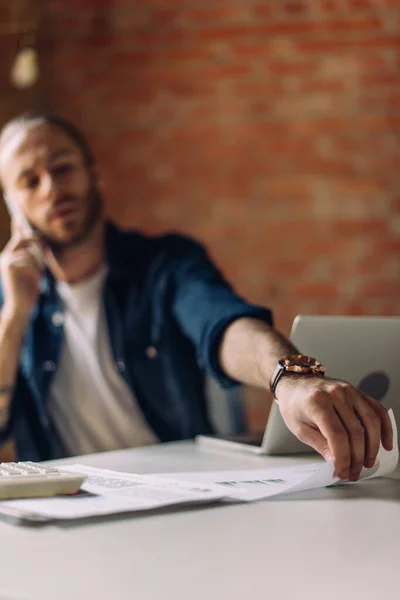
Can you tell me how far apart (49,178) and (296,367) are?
3.54 ft

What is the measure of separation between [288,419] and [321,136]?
233 centimetres

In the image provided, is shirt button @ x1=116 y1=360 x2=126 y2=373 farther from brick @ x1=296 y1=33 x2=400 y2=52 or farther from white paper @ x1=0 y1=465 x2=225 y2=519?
brick @ x1=296 y1=33 x2=400 y2=52

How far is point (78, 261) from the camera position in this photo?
2.04 metres

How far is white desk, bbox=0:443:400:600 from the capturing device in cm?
60

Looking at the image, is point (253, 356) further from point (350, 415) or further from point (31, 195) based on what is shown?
point (31, 195)

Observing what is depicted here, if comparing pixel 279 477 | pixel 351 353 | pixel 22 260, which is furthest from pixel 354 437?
pixel 22 260

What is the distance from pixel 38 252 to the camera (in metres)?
2.03

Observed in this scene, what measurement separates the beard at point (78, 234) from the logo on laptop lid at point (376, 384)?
996 mm

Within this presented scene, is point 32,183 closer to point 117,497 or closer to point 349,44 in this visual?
point 117,497

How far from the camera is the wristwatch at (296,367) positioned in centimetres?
107

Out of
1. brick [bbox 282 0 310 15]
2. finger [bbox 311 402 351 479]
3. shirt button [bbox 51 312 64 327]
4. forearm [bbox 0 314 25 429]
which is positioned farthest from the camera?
brick [bbox 282 0 310 15]

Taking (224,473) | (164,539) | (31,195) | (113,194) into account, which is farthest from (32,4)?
(164,539)

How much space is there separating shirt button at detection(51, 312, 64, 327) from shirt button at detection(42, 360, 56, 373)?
0.32 feet

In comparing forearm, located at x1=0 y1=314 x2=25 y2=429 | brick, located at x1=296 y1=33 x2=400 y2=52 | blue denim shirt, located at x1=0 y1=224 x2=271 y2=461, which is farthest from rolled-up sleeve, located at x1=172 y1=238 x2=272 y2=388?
brick, located at x1=296 y1=33 x2=400 y2=52
